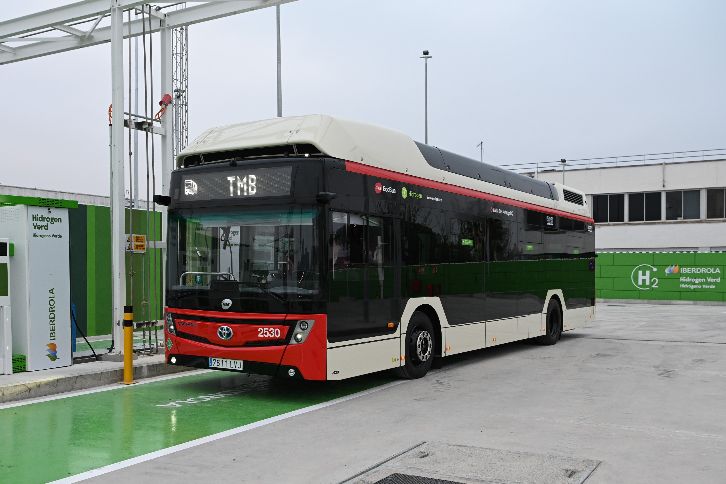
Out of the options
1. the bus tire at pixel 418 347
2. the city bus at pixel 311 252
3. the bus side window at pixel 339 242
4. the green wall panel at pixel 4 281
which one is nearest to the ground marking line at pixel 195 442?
the city bus at pixel 311 252

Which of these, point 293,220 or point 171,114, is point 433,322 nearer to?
point 293,220

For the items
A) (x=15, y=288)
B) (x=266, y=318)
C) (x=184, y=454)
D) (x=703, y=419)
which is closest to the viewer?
(x=184, y=454)

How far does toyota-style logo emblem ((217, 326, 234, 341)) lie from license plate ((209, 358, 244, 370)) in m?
0.27

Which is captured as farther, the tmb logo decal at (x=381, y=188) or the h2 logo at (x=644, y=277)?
the h2 logo at (x=644, y=277)

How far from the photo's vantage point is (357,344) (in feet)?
31.1

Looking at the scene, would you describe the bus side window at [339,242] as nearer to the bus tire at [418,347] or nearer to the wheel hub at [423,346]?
the bus tire at [418,347]

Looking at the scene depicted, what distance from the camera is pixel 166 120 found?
509 inches

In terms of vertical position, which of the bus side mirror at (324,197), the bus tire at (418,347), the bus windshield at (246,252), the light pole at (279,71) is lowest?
the bus tire at (418,347)

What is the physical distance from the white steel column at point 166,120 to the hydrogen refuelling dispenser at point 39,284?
93.8 inches

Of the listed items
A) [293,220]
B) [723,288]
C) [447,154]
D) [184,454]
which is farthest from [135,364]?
[723,288]

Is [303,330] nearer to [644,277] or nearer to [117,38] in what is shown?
[117,38]

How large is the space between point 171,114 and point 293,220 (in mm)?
5200

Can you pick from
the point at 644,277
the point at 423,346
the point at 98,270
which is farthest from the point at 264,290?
the point at 644,277

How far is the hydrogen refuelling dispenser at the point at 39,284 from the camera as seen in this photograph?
10414 mm
